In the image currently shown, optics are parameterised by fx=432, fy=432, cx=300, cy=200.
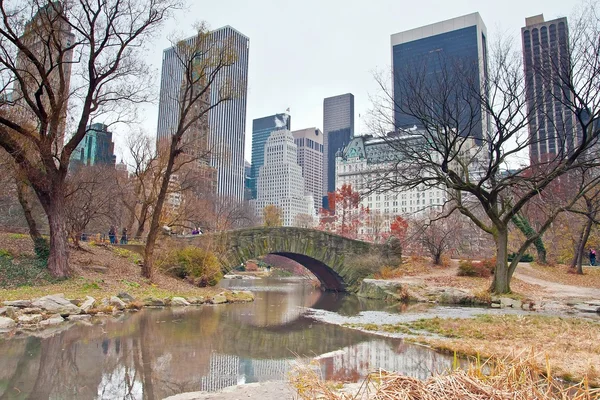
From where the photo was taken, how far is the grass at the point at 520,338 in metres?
5.54

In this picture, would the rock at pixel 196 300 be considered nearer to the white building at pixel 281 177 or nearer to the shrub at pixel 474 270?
the shrub at pixel 474 270

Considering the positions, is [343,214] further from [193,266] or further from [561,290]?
[193,266]

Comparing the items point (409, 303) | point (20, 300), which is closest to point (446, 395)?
point (20, 300)

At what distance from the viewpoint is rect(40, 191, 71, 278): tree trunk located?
1409 cm

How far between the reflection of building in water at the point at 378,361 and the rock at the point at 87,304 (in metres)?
6.73

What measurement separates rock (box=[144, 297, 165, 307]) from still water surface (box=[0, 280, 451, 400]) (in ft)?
7.92

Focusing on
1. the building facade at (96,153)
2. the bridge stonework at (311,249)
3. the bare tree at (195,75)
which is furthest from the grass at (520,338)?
the building facade at (96,153)

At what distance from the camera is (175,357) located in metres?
6.46

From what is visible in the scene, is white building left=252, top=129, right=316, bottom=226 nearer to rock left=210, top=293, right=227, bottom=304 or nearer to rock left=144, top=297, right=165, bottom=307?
rock left=210, top=293, right=227, bottom=304

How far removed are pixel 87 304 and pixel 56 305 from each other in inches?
29.7

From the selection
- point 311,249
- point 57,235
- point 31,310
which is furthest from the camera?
point 311,249

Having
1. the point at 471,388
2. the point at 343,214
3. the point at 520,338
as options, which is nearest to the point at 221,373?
the point at 471,388

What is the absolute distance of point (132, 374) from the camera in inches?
213

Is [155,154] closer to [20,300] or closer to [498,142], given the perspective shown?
[20,300]
